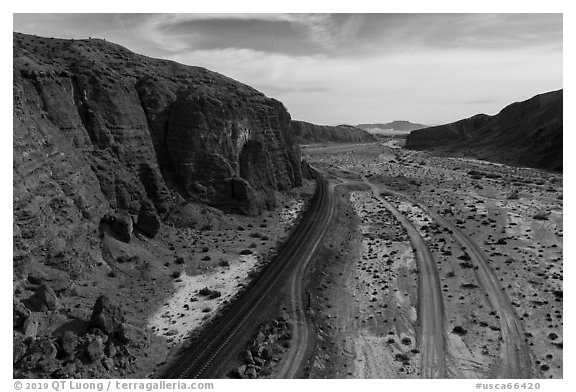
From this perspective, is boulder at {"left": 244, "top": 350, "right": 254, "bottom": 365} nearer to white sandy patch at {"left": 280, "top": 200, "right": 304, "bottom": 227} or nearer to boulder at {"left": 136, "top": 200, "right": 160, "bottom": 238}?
boulder at {"left": 136, "top": 200, "right": 160, "bottom": 238}

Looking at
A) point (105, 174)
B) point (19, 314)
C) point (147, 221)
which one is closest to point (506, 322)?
point (147, 221)

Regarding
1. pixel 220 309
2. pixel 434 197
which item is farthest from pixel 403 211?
pixel 220 309

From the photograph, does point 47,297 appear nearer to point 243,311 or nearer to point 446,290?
point 243,311

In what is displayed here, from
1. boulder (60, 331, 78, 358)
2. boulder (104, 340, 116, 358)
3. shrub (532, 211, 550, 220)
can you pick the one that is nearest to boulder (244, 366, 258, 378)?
boulder (104, 340, 116, 358)

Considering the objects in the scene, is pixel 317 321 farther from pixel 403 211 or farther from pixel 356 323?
pixel 403 211

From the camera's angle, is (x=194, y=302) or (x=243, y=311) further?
(x=194, y=302)
